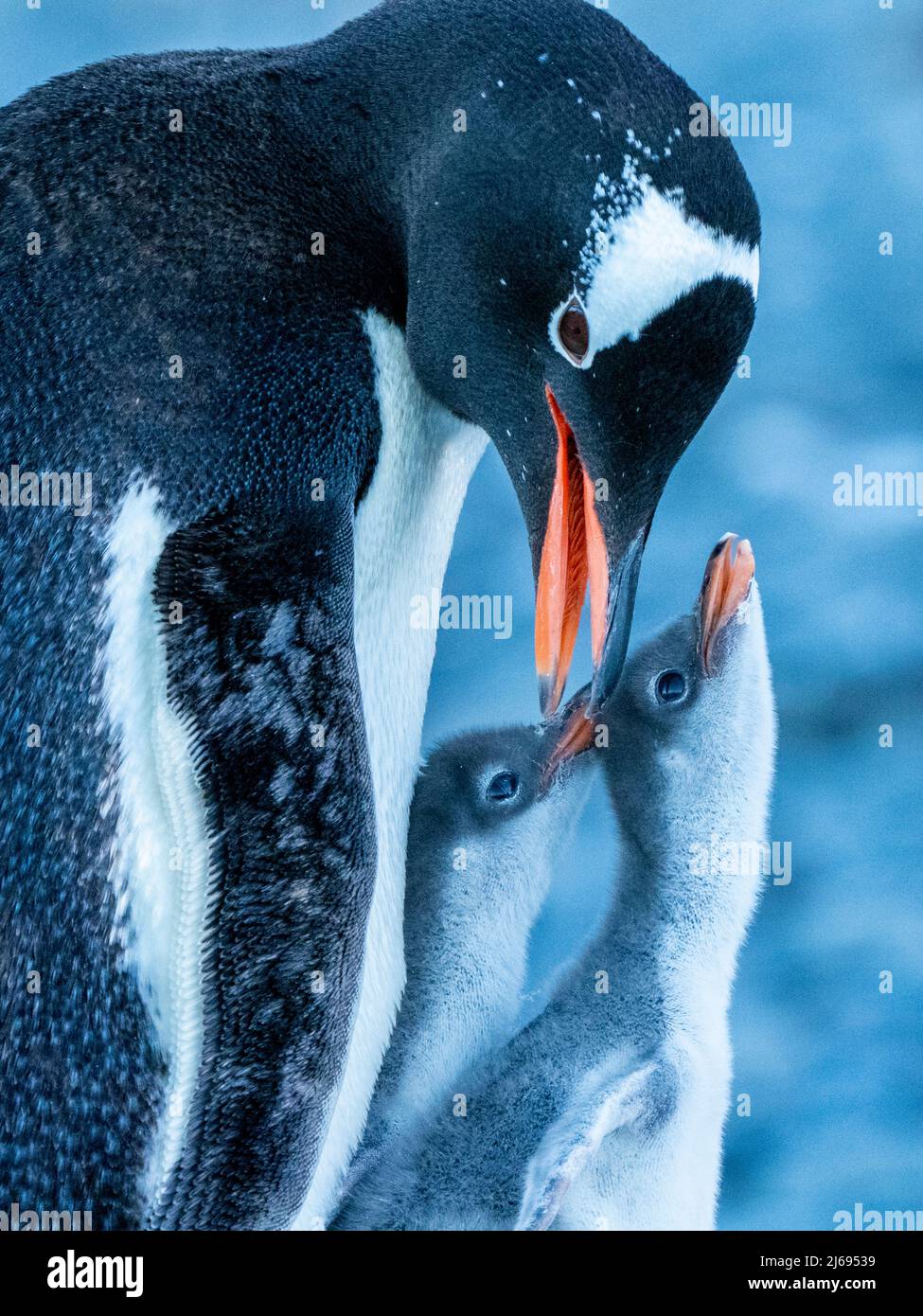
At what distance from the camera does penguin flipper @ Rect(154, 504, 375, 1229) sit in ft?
2.51

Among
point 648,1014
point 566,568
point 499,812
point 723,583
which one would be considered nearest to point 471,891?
point 499,812

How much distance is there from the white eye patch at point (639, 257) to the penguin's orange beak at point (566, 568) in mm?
84

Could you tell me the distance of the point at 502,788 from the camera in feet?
3.84

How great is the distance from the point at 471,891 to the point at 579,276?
58 centimetres

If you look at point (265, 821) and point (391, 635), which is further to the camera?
point (391, 635)

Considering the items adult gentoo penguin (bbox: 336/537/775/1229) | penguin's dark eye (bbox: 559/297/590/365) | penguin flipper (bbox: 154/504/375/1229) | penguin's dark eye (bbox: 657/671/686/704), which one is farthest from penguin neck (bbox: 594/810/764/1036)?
penguin's dark eye (bbox: 559/297/590/365)

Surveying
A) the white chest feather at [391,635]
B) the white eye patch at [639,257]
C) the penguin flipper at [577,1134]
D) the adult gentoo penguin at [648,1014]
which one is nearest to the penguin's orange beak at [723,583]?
the adult gentoo penguin at [648,1014]

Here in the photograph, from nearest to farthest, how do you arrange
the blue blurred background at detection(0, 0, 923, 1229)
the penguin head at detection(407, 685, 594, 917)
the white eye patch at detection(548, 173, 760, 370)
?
the white eye patch at detection(548, 173, 760, 370) → the penguin head at detection(407, 685, 594, 917) → the blue blurred background at detection(0, 0, 923, 1229)

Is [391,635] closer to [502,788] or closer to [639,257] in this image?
[502,788]

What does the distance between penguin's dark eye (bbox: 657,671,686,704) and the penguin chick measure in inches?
3.0

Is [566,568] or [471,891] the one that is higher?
[566,568]

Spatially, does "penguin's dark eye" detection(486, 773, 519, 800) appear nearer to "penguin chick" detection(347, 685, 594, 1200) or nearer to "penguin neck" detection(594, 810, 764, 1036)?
"penguin chick" detection(347, 685, 594, 1200)

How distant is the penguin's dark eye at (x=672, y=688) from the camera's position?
47.4 inches
